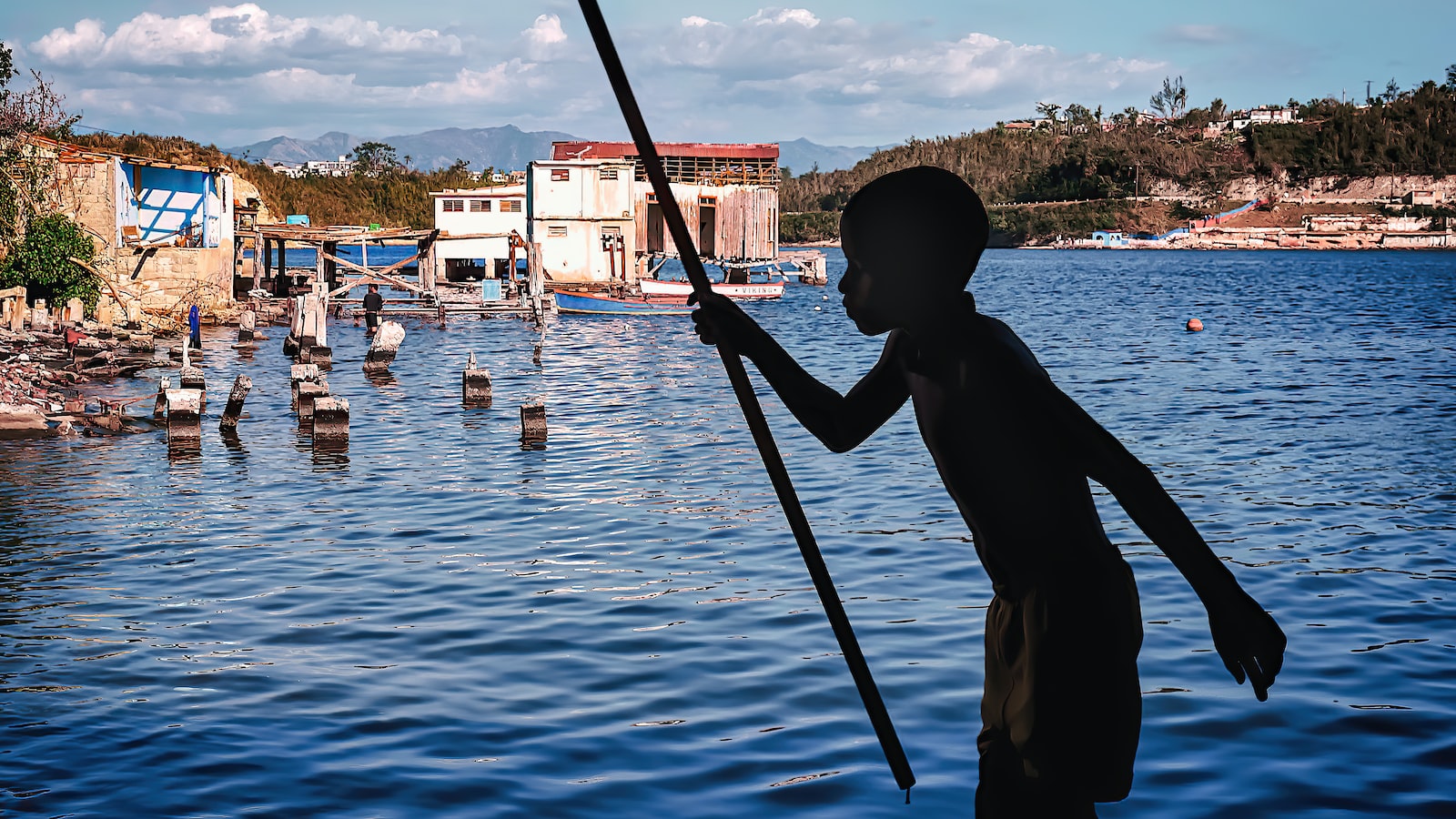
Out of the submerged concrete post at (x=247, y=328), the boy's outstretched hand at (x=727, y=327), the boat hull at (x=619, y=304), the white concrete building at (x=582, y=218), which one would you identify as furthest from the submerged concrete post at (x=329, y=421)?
the white concrete building at (x=582, y=218)

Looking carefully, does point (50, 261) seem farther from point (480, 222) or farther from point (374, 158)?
point (374, 158)

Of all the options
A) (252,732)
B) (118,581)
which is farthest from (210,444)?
(252,732)

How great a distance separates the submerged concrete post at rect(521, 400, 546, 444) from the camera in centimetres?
2027

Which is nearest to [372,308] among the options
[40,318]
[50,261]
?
[50,261]

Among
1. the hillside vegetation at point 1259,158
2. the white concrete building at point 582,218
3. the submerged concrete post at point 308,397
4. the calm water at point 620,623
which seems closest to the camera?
the calm water at point 620,623

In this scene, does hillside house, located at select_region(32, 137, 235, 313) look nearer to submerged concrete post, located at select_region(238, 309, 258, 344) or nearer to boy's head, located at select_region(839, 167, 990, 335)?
submerged concrete post, located at select_region(238, 309, 258, 344)

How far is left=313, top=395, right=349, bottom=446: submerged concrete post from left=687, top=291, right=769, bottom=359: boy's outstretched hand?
648 inches

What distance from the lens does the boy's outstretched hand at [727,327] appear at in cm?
328

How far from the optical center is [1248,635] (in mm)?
3078

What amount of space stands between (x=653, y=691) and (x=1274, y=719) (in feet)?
12.1

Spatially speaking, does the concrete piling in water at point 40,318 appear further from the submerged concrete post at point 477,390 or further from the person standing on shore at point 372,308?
the person standing on shore at point 372,308

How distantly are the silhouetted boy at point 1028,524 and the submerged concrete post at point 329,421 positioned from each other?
16.7 meters

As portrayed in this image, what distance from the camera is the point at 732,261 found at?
6475 cm

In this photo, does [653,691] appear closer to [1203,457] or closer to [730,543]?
[730,543]
